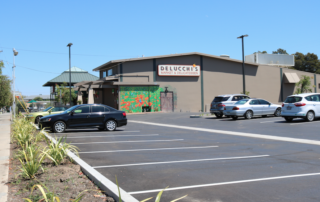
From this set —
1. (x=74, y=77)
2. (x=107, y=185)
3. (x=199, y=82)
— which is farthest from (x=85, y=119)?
(x=74, y=77)

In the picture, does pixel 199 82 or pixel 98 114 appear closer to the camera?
pixel 98 114

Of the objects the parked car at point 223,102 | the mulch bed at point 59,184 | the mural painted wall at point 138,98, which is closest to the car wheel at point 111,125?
the mulch bed at point 59,184

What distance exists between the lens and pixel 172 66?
36344mm

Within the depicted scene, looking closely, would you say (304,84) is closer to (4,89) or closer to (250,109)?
(250,109)

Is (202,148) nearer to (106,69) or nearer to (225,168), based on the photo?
(225,168)

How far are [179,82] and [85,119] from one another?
73.7ft

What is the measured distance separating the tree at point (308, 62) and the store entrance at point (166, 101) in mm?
55064

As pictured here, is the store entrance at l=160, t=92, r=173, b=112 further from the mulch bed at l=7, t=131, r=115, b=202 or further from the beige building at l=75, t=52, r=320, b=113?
the mulch bed at l=7, t=131, r=115, b=202

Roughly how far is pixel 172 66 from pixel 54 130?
75.6ft

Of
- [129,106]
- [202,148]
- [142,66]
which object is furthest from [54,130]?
[142,66]

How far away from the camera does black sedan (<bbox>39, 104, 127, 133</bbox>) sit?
15125 millimetres

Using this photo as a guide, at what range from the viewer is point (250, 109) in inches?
835

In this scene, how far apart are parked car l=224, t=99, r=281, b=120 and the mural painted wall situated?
14499 millimetres

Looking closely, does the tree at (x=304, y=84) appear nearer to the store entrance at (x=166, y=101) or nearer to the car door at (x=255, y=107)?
the store entrance at (x=166, y=101)
